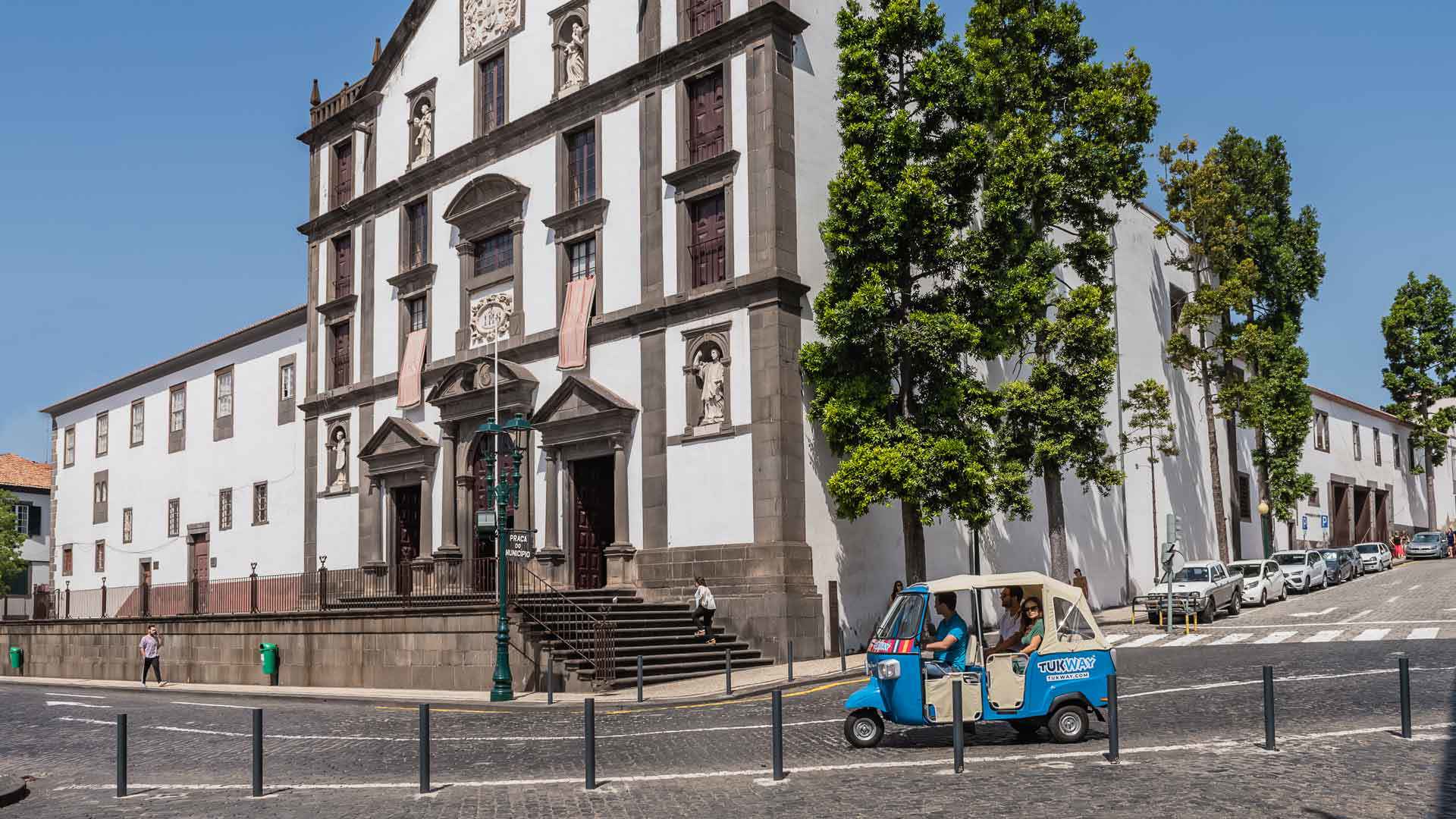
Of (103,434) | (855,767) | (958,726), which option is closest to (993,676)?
(855,767)

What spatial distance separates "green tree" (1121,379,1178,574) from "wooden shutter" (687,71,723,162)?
15.1 m

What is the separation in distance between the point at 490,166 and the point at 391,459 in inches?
343

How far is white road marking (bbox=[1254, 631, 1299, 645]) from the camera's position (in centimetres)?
2633

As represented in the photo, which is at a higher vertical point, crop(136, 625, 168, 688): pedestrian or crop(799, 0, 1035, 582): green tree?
crop(799, 0, 1035, 582): green tree

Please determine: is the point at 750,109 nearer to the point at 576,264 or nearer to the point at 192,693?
the point at 576,264

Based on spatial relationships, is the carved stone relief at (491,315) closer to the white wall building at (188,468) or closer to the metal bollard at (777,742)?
the white wall building at (188,468)

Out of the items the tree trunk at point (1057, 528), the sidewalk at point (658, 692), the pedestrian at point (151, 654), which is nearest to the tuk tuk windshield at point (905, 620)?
the sidewalk at point (658, 692)

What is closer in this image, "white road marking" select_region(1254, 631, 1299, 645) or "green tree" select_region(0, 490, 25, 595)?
"white road marking" select_region(1254, 631, 1299, 645)

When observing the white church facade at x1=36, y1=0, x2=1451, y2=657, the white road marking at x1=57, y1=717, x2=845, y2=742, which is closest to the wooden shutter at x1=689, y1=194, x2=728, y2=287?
the white church facade at x1=36, y1=0, x2=1451, y2=657

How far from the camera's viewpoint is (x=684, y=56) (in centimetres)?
3059

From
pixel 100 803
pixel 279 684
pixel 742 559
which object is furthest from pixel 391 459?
pixel 100 803

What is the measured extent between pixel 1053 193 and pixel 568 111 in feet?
40.5

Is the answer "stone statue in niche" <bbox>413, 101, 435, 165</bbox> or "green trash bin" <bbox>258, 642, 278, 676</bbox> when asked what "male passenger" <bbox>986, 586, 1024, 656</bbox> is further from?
"stone statue in niche" <bbox>413, 101, 435, 165</bbox>

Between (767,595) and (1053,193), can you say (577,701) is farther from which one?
(1053,193)
